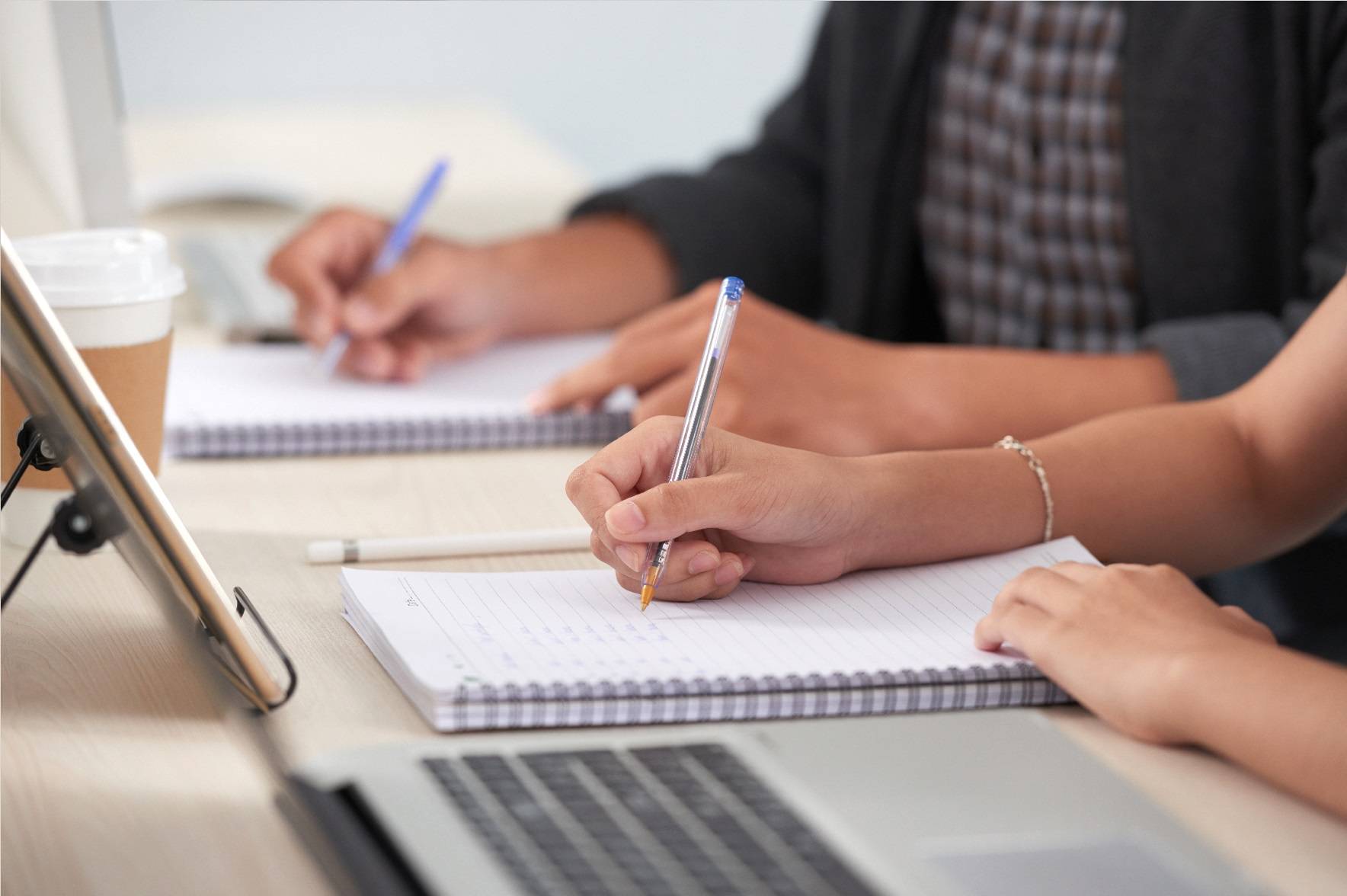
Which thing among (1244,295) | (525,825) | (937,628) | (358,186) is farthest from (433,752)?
(358,186)

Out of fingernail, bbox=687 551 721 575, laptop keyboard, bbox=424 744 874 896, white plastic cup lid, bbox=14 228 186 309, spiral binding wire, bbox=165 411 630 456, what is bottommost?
spiral binding wire, bbox=165 411 630 456

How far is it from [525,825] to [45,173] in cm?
64

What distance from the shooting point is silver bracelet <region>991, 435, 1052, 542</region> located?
2.26ft

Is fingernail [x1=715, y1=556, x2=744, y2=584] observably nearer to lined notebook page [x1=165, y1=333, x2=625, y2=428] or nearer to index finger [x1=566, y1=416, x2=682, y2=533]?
index finger [x1=566, y1=416, x2=682, y2=533]

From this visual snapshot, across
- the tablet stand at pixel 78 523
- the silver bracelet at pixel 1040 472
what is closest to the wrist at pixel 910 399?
the silver bracelet at pixel 1040 472

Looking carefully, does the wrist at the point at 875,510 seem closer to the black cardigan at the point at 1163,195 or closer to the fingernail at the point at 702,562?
the fingernail at the point at 702,562

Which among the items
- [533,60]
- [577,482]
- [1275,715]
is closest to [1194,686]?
[1275,715]

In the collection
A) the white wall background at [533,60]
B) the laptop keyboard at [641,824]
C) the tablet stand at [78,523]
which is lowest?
the white wall background at [533,60]

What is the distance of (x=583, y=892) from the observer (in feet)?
1.27

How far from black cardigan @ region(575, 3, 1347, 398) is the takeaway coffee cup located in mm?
567

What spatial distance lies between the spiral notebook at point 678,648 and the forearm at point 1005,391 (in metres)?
0.22

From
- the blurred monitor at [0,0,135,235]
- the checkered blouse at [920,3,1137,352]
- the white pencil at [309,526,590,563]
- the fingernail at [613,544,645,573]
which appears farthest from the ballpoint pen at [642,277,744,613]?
the checkered blouse at [920,3,1137,352]

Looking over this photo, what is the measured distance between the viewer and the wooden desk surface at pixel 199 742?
0.44 metres

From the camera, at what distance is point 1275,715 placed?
0.48 m
